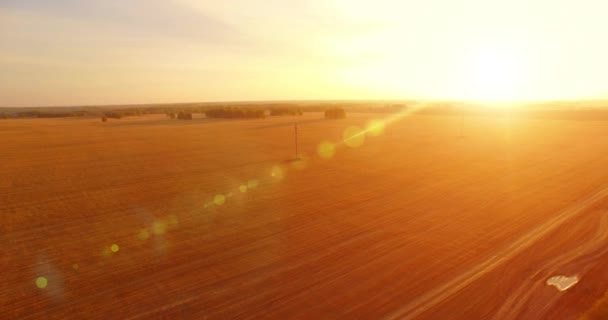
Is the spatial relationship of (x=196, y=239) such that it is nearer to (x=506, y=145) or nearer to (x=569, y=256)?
(x=569, y=256)

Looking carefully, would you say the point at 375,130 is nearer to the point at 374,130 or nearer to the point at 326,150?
the point at 374,130

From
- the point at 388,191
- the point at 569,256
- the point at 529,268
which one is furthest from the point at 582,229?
the point at 388,191

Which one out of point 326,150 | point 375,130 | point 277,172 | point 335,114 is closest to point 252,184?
point 277,172

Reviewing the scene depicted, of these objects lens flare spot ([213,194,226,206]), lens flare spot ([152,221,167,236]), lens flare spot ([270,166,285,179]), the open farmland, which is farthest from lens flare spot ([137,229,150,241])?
lens flare spot ([270,166,285,179])

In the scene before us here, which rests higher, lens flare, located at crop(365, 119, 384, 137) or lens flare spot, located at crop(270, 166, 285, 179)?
lens flare spot, located at crop(270, 166, 285, 179)

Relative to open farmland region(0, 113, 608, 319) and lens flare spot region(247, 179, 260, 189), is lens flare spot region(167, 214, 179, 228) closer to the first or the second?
open farmland region(0, 113, 608, 319)

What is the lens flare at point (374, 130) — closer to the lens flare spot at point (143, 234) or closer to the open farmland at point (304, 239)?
the open farmland at point (304, 239)
